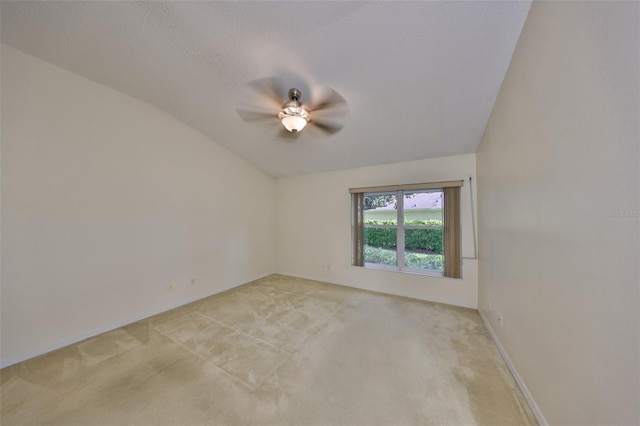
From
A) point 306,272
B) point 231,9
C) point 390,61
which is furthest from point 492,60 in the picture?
point 306,272

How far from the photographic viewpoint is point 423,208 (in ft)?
11.2

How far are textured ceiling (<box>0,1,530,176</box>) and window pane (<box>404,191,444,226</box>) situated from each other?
976 mm

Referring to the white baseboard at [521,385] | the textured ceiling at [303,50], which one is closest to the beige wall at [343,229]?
the textured ceiling at [303,50]

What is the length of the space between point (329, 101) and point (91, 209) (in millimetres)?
2903

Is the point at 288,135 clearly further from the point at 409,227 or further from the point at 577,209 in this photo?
the point at 577,209

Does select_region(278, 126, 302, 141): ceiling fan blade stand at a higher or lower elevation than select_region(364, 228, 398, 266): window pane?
higher

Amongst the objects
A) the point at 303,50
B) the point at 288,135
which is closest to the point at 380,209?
the point at 288,135

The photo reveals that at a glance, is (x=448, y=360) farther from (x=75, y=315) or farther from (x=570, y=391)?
(x=75, y=315)

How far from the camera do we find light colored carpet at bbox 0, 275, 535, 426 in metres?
1.35

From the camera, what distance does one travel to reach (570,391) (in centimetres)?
97

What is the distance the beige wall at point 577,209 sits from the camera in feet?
2.25

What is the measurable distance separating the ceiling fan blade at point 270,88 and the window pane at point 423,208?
2.58 m

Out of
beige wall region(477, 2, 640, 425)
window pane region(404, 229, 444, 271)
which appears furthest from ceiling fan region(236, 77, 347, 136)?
window pane region(404, 229, 444, 271)

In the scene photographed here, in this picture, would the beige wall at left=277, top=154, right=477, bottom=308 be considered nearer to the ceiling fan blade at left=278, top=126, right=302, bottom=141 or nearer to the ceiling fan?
the ceiling fan blade at left=278, top=126, right=302, bottom=141
